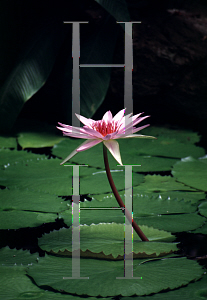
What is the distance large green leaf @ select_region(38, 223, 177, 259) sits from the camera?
3.10ft

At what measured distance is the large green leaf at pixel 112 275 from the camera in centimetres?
80

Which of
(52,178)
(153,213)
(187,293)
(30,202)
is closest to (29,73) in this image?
(52,178)

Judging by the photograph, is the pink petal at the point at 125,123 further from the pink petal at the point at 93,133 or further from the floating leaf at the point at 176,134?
the floating leaf at the point at 176,134

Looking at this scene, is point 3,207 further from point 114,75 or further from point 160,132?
point 114,75

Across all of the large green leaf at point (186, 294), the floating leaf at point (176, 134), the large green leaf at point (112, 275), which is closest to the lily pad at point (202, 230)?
the large green leaf at point (112, 275)

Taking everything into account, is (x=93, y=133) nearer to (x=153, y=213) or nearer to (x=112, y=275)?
(x=112, y=275)

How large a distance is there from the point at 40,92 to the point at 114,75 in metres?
0.65

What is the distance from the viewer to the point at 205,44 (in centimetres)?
263

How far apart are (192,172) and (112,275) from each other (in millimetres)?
977

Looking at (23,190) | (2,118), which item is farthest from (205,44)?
(23,190)

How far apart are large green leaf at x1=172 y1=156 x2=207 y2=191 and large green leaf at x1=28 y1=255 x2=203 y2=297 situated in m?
0.68

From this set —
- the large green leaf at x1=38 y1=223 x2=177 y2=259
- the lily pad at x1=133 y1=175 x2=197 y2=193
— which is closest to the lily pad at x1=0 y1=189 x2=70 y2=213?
the large green leaf at x1=38 y1=223 x2=177 y2=259

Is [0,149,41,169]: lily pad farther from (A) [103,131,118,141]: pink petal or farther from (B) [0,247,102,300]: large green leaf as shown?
(A) [103,131,118,141]: pink petal

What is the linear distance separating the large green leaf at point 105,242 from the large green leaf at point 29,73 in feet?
4.98
